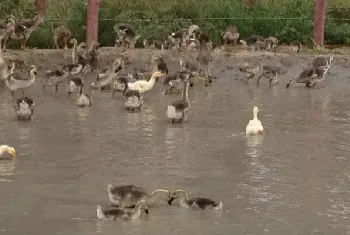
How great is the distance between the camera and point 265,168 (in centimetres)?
1196

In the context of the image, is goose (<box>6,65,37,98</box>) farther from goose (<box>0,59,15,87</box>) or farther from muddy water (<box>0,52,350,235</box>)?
goose (<box>0,59,15,87</box>)

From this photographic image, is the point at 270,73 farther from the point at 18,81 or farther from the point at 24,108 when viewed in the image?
the point at 24,108

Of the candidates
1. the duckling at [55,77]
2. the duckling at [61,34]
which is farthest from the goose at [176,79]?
the duckling at [61,34]

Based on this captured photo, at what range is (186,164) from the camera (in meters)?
12.1

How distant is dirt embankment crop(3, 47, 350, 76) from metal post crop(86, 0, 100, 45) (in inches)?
19.2

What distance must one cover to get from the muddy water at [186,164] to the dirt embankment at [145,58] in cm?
237

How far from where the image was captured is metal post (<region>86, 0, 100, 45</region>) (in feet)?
69.6

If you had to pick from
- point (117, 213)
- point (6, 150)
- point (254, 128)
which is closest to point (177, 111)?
point (254, 128)

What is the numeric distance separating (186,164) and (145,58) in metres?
8.72

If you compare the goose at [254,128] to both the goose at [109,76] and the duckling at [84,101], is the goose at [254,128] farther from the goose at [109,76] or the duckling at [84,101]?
the goose at [109,76]

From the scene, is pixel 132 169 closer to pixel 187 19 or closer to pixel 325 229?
pixel 325 229

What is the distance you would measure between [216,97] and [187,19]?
5162 millimetres

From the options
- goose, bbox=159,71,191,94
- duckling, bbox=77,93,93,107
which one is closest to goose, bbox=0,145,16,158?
duckling, bbox=77,93,93,107

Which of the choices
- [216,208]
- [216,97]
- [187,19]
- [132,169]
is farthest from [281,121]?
[187,19]
